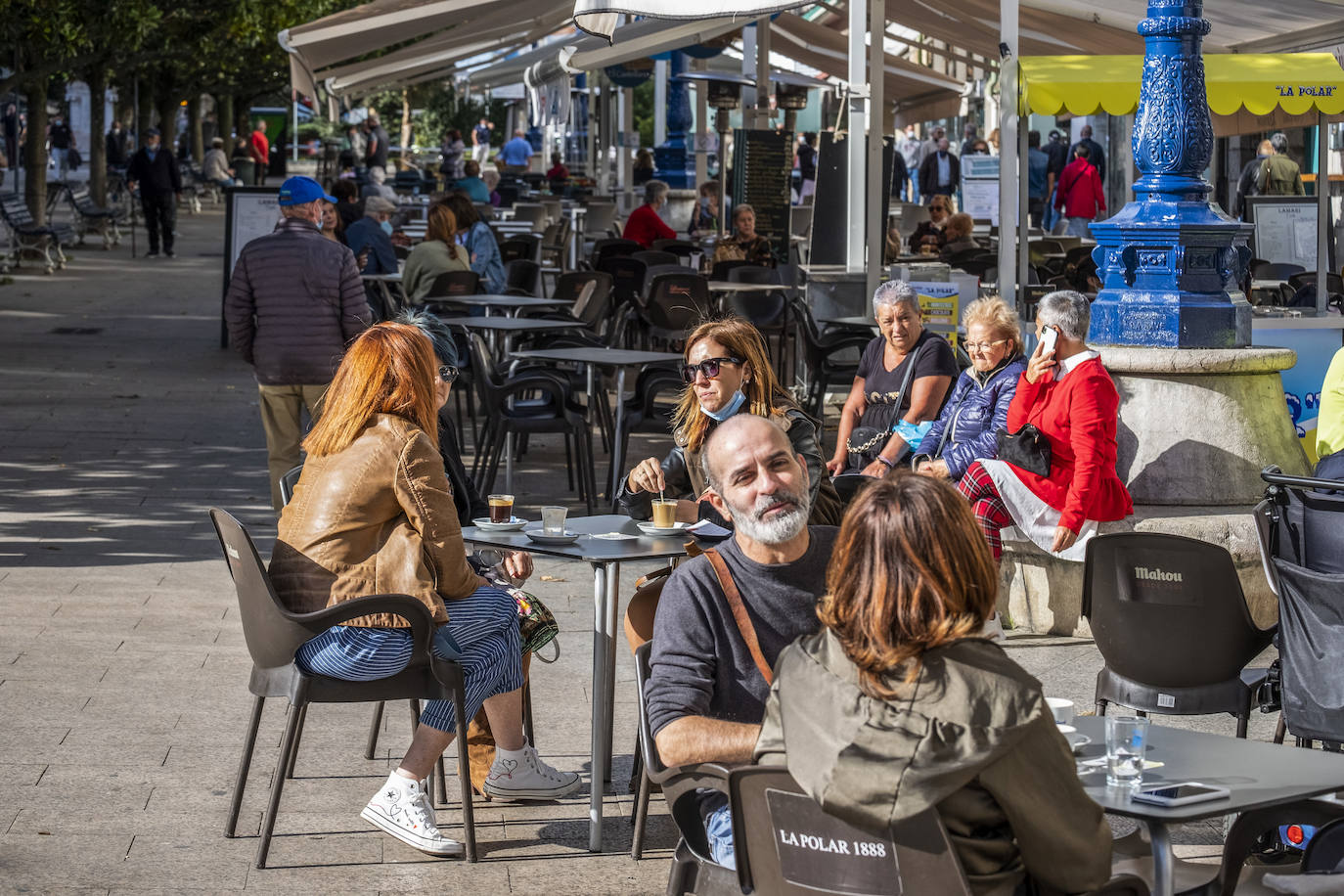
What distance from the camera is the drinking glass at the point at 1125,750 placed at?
3104mm

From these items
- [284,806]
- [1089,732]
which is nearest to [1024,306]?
[284,806]

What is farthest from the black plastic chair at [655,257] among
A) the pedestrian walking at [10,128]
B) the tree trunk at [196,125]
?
the tree trunk at [196,125]

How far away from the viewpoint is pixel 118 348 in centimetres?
1628

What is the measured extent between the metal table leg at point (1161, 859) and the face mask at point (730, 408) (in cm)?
263

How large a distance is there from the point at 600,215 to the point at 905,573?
70.8ft

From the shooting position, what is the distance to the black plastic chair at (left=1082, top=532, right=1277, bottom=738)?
15.4 feet

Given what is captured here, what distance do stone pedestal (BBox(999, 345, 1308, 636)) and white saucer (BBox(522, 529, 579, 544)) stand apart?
2597 mm

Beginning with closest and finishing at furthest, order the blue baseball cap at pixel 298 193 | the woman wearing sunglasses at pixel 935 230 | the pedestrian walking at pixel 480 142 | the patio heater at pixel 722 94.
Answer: the blue baseball cap at pixel 298 193 → the woman wearing sunglasses at pixel 935 230 → the patio heater at pixel 722 94 → the pedestrian walking at pixel 480 142

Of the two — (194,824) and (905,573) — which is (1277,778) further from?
(194,824)

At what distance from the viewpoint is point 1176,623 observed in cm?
476

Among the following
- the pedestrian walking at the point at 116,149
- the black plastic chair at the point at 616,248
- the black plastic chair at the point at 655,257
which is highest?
the pedestrian walking at the point at 116,149

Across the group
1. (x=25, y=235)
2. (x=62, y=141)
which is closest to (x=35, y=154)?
(x=25, y=235)

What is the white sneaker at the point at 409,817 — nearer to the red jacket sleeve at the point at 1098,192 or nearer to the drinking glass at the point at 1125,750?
the drinking glass at the point at 1125,750

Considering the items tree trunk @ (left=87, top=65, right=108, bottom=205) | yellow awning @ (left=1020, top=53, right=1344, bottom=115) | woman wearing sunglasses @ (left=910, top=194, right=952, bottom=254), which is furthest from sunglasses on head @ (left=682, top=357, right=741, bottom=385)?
tree trunk @ (left=87, top=65, right=108, bottom=205)
